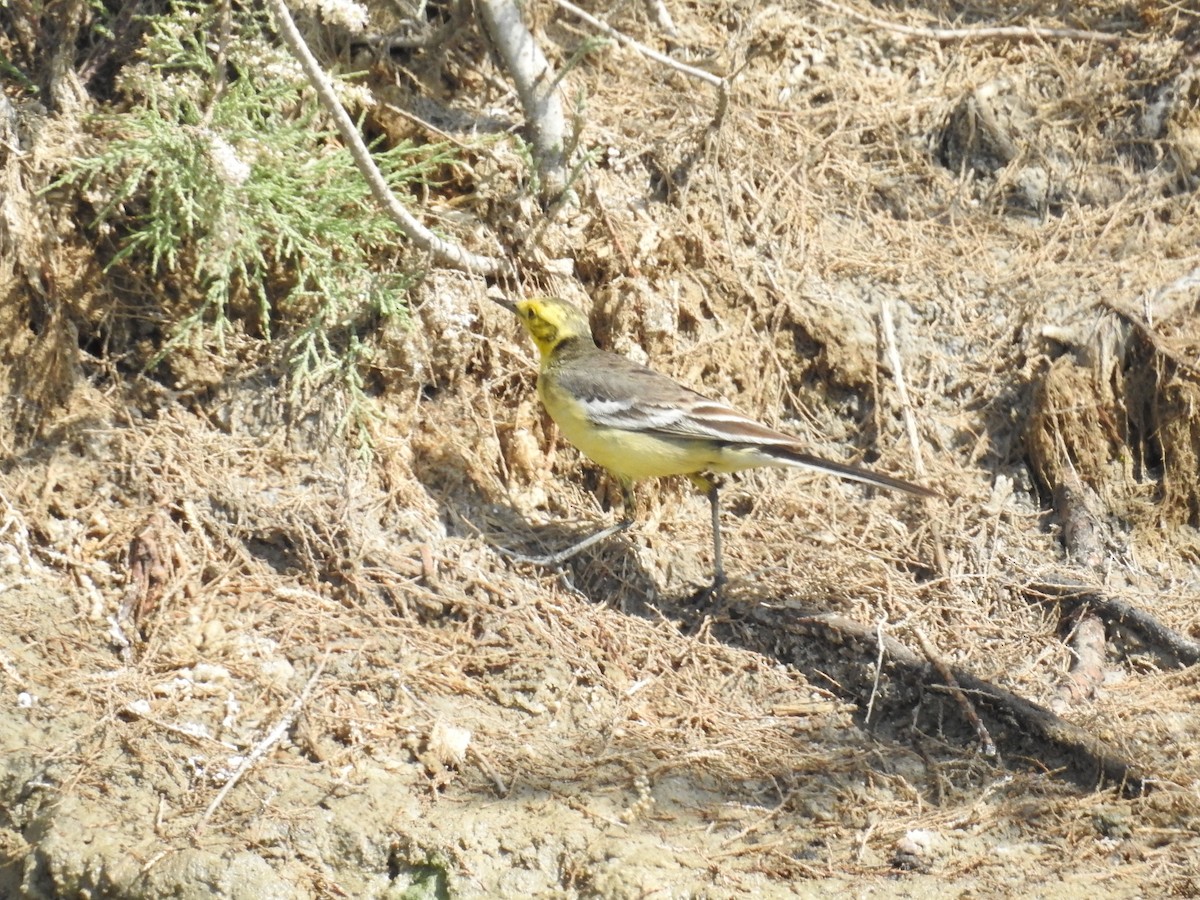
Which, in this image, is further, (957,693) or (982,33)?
(982,33)

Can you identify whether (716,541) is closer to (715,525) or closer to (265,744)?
(715,525)

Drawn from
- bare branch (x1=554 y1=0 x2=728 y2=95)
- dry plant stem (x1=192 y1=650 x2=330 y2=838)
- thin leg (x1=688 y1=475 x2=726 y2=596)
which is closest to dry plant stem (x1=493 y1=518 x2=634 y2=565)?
thin leg (x1=688 y1=475 x2=726 y2=596)

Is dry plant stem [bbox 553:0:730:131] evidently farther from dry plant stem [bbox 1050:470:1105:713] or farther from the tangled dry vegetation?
dry plant stem [bbox 1050:470:1105:713]

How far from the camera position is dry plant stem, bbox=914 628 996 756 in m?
5.99

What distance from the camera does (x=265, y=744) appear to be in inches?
215

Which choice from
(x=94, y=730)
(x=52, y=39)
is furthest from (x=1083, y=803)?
(x=52, y=39)

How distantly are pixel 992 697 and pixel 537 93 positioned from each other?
4261mm

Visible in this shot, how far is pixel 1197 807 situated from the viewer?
18.2 ft

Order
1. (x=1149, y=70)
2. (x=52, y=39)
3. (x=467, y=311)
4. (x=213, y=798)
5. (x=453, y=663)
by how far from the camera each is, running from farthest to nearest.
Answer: (x=1149, y=70), (x=467, y=311), (x=52, y=39), (x=453, y=663), (x=213, y=798)

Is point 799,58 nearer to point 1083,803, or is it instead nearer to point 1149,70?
point 1149,70

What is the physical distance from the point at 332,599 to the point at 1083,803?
11.4 feet

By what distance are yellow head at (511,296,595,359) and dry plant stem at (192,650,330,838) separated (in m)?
2.28

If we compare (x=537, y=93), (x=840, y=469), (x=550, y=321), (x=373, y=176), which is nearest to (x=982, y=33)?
(x=537, y=93)

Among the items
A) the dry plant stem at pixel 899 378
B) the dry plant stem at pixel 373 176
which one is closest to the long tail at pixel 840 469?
the dry plant stem at pixel 899 378
